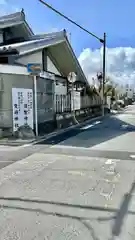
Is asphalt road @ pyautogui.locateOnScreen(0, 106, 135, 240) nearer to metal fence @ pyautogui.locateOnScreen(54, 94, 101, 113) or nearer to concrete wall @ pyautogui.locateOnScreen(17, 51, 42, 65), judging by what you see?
metal fence @ pyautogui.locateOnScreen(54, 94, 101, 113)

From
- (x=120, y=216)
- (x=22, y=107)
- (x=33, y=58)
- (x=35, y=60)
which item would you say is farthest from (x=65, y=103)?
(x=120, y=216)

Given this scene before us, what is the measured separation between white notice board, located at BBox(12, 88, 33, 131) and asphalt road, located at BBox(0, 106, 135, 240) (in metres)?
3.35

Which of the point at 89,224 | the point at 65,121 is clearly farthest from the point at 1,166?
the point at 65,121

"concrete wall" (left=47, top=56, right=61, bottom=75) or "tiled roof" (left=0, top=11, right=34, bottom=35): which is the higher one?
"tiled roof" (left=0, top=11, right=34, bottom=35)

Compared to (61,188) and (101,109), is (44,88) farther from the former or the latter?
(101,109)

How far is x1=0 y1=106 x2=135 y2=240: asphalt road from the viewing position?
3.50 meters

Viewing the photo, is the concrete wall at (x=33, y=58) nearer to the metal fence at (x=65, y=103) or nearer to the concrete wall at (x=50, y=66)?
the concrete wall at (x=50, y=66)

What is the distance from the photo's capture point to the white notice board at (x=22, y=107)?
1159 centimetres

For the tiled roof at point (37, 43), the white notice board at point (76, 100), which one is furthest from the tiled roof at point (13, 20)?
the white notice board at point (76, 100)

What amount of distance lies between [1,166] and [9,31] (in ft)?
50.4

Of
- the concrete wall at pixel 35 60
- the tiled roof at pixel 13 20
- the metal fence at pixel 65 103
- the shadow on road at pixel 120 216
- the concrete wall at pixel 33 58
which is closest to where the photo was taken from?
the shadow on road at pixel 120 216

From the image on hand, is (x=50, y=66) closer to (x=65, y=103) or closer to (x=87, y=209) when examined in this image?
(x=65, y=103)

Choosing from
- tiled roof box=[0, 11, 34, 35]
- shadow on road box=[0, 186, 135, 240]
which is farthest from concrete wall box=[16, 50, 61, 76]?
shadow on road box=[0, 186, 135, 240]

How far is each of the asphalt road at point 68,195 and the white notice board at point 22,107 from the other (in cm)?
335
